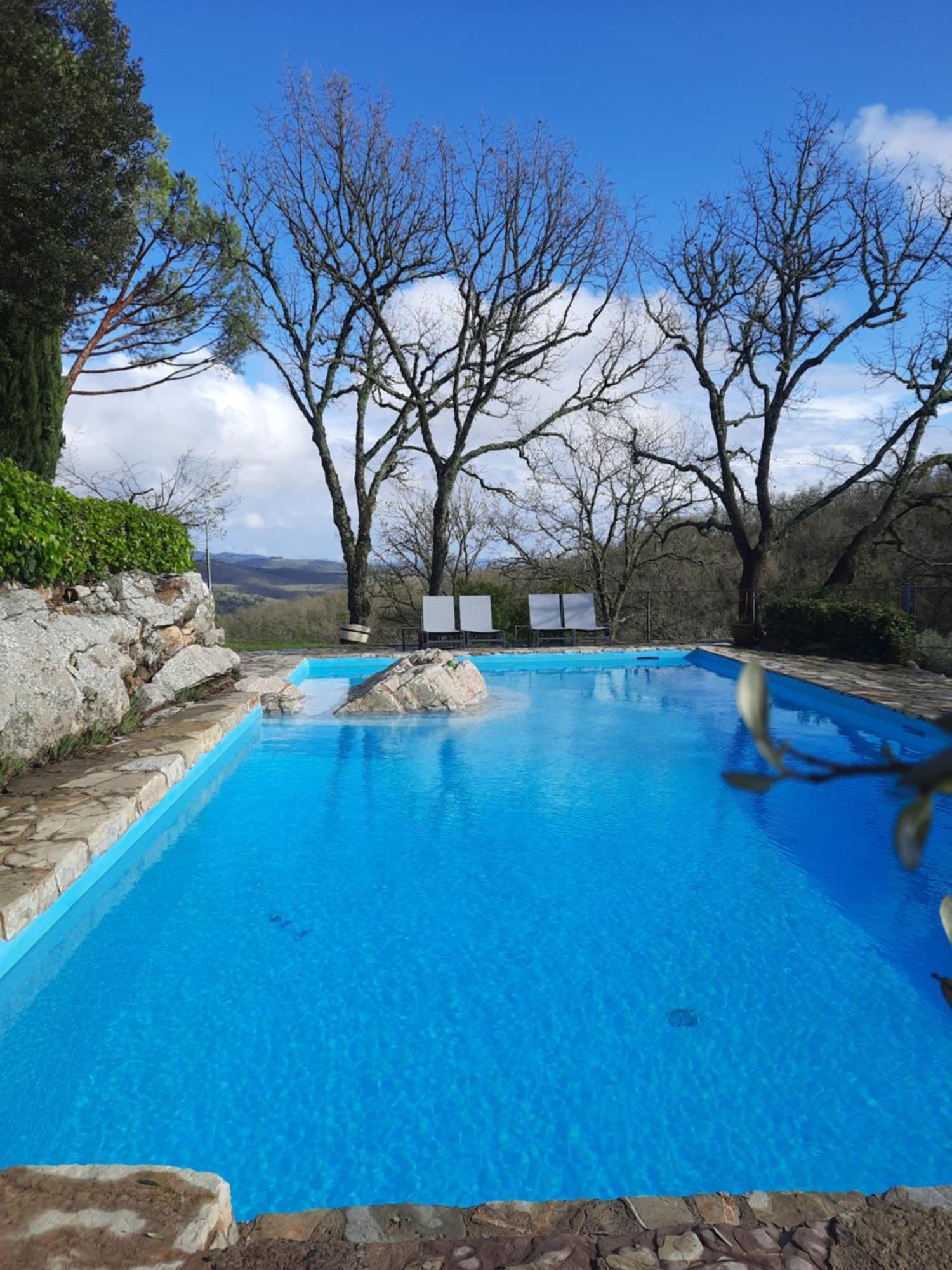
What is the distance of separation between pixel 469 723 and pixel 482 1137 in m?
6.05

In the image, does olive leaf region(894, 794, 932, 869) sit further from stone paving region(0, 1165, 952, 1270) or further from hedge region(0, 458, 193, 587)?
hedge region(0, 458, 193, 587)

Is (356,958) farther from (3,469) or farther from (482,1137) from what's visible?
(3,469)

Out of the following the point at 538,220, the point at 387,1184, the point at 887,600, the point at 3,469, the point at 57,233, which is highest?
the point at 538,220

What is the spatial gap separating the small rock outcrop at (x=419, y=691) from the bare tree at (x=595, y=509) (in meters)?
7.33

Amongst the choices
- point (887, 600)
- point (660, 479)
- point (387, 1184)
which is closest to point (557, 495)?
point (660, 479)

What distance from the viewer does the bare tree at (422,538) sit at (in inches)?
679

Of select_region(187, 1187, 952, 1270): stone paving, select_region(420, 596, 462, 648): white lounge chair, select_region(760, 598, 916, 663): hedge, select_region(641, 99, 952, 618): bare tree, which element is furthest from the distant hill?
select_region(187, 1187, 952, 1270): stone paving

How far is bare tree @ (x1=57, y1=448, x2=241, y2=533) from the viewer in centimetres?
1560

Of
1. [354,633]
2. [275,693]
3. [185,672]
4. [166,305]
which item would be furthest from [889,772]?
[166,305]

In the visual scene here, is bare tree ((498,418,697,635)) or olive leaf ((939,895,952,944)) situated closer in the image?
olive leaf ((939,895,952,944))

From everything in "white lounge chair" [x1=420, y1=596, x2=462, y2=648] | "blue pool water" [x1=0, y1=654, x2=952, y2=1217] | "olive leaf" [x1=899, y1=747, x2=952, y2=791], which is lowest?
"blue pool water" [x1=0, y1=654, x2=952, y2=1217]

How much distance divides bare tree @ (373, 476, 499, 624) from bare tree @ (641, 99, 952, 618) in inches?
200

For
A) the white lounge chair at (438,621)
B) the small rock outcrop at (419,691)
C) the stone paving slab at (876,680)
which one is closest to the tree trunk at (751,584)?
the stone paving slab at (876,680)

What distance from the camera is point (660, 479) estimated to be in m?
16.1
